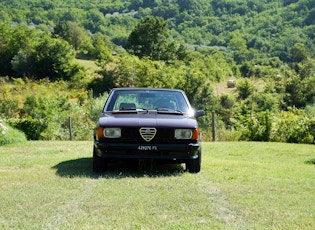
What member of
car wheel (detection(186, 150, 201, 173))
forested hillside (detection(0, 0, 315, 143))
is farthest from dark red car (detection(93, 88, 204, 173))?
forested hillside (detection(0, 0, 315, 143))

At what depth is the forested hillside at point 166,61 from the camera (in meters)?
19.9

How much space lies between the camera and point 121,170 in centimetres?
848

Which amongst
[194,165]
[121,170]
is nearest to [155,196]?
[194,165]

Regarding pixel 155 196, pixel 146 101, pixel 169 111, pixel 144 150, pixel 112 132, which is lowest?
pixel 155 196

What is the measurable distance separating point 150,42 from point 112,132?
69.2m

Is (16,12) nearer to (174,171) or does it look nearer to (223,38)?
(223,38)

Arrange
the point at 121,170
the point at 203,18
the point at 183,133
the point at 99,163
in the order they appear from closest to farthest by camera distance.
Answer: the point at 183,133 < the point at 99,163 < the point at 121,170 < the point at 203,18

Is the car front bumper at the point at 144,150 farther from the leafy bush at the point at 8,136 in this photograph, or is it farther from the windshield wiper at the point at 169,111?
the leafy bush at the point at 8,136

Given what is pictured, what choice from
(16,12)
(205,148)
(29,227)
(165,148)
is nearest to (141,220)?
(29,227)

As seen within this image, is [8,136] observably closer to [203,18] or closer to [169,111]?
[169,111]

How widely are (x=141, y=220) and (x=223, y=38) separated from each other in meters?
156

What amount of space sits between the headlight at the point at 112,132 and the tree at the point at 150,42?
6732 cm

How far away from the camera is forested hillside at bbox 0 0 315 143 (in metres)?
19.9

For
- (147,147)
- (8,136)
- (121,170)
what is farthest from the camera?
(8,136)
